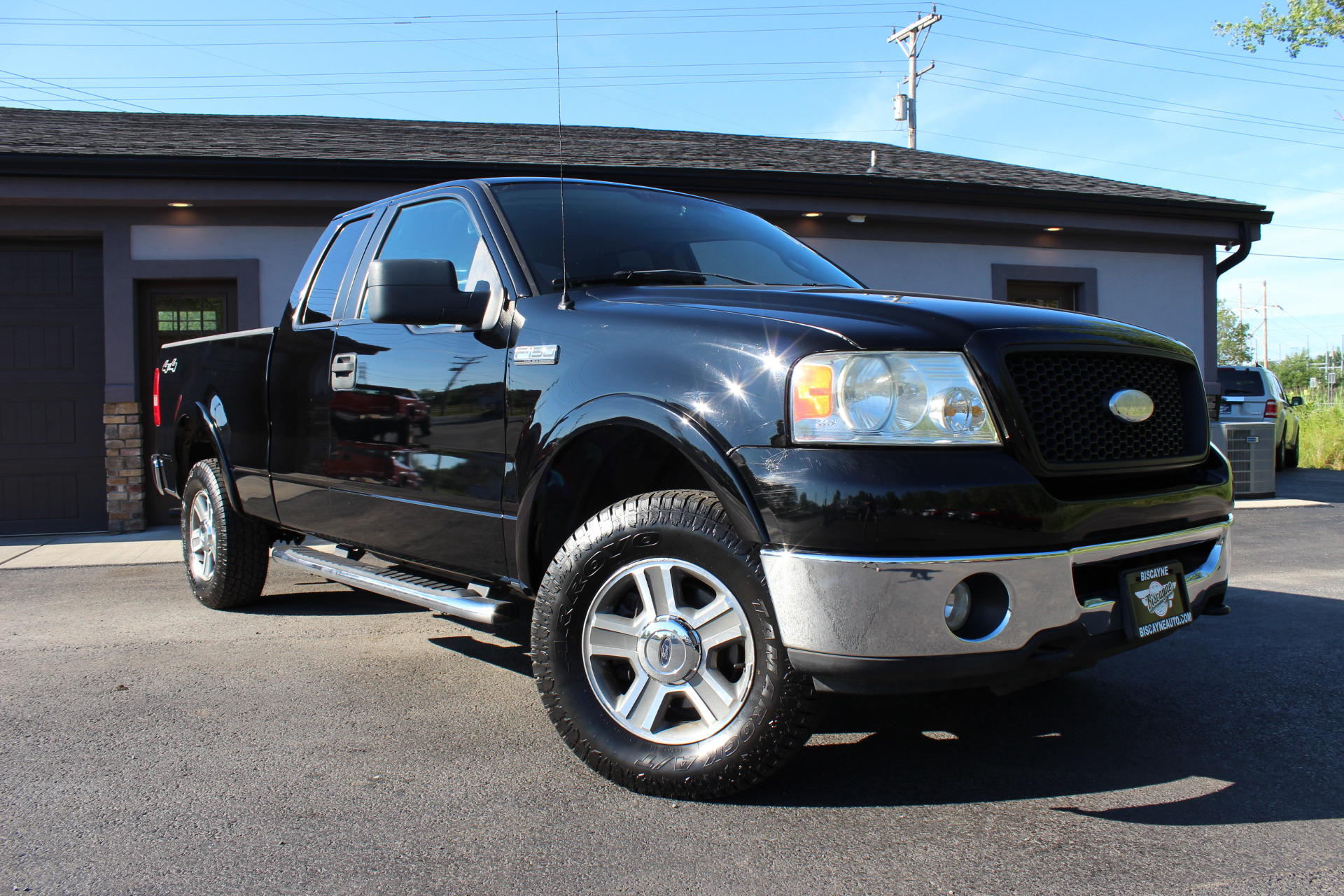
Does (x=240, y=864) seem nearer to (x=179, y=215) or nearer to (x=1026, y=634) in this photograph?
(x=1026, y=634)

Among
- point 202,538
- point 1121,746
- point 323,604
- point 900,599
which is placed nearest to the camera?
point 900,599

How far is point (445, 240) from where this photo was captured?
12.8ft

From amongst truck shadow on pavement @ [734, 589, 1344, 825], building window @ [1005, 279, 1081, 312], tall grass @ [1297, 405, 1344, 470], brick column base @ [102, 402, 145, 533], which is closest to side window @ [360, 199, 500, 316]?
truck shadow on pavement @ [734, 589, 1344, 825]

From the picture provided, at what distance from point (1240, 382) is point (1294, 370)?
84.7 meters

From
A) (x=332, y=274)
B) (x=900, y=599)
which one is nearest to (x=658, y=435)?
(x=900, y=599)

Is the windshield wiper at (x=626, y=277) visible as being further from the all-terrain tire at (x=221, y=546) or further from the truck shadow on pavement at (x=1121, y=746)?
the all-terrain tire at (x=221, y=546)

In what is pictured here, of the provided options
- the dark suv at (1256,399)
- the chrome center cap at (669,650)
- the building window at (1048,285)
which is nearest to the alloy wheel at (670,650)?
the chrome center cap at (669,650)

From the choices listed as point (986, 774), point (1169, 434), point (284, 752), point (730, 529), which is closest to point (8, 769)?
point (284, 752)

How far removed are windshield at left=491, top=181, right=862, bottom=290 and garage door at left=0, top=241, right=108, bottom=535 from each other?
24.3 feet

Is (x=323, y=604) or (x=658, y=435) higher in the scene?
(x=658, y=435)

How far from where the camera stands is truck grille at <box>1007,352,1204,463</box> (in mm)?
2555

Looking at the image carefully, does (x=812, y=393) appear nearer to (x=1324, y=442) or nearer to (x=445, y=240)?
(x=445, y=240)

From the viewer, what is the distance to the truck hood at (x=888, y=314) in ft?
8.25

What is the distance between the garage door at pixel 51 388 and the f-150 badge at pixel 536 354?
25.6 feet
